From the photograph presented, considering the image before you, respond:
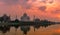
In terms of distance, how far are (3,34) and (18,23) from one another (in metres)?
39.9

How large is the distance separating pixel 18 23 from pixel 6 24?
10975mm

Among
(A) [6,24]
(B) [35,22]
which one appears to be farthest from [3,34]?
(B) [35,22]

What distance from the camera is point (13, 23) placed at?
89.6 meters

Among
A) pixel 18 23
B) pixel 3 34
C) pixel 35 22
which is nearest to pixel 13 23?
pixel 18 23

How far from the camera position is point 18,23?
88.4 m

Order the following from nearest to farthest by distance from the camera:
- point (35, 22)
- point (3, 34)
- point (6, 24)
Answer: point (3, 34)
point (6, 24)
point (35, 22)

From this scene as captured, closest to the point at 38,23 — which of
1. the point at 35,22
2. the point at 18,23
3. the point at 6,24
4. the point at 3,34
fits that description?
the point at 35,22

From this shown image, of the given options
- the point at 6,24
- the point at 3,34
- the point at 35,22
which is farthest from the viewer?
the point at 35,22

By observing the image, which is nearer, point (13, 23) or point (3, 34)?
point (3, 34)

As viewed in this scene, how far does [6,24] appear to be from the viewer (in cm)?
7788

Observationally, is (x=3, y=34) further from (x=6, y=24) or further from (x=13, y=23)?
(x=13, y=23)

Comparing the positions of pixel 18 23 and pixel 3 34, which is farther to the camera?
pixel 18 23

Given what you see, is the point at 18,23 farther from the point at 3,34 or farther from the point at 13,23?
the point at 3,34

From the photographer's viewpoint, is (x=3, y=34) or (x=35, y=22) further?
(x=35, y=22)
